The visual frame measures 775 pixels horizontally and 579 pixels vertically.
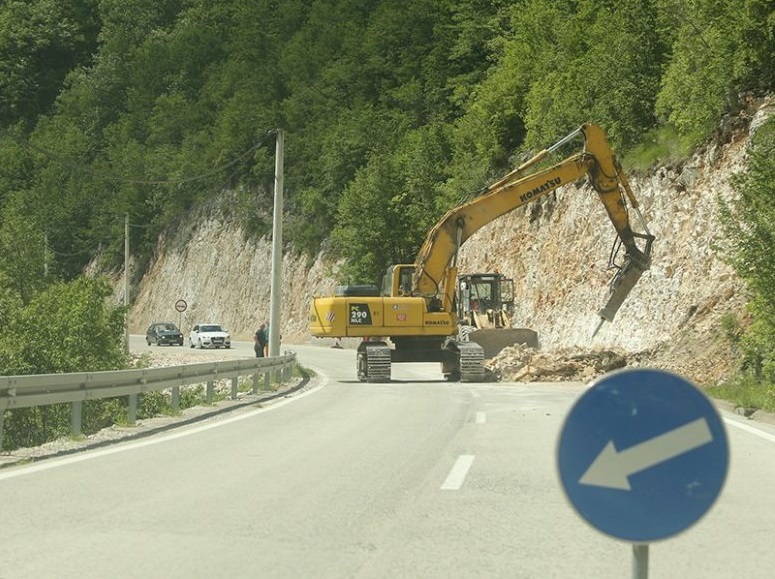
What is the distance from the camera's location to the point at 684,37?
134 ft

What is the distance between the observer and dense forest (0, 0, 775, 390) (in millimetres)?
43031

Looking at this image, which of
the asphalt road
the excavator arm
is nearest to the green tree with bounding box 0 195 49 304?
the excavator arm

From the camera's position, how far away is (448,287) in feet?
106

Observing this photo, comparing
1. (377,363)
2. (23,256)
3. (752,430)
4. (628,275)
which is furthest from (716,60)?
(23,256)

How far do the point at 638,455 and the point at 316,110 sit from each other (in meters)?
83.8

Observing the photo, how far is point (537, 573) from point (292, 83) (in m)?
88.6

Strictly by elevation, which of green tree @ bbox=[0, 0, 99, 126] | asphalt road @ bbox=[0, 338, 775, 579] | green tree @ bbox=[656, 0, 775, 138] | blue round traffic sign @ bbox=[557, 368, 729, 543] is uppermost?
green tree @ bbox=[0, 0, 99, 126]

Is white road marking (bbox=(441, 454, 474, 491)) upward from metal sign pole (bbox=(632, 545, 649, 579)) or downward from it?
downward

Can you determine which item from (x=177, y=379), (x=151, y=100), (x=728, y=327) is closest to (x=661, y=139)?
(x=728, y=327)

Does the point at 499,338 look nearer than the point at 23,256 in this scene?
Yes

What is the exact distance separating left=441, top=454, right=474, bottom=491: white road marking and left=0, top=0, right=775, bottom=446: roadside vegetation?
9.27m

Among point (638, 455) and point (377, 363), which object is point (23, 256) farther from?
point (638, 455)

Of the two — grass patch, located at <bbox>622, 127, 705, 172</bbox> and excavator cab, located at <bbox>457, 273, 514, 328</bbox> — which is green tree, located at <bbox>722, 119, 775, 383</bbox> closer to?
grass patch, located at <bbox>622, 127, 705, 172</bbox>

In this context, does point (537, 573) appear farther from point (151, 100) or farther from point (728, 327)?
point (151, 100)
